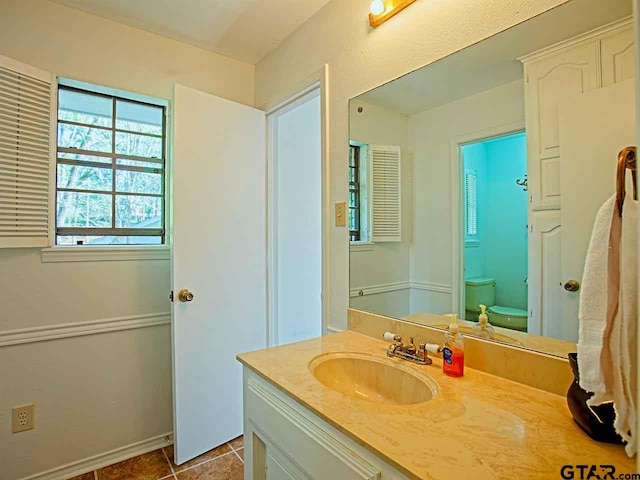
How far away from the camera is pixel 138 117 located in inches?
80.9

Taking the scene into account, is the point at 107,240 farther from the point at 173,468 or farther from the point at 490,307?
the point at 490,307

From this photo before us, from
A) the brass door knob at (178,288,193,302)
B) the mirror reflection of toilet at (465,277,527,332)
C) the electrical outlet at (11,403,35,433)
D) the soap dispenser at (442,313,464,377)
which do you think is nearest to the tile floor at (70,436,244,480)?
the electrical outlet at (11,403,35,433)

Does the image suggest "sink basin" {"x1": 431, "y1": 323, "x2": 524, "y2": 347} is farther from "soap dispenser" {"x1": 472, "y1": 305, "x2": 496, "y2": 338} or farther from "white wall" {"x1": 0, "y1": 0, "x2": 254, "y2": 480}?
"white wall" {"x1": 0, "y1": 0, "x2": 254, "y2": 480}

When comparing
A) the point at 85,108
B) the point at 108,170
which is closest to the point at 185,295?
the point at 108,170

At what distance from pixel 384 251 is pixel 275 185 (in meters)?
1.03

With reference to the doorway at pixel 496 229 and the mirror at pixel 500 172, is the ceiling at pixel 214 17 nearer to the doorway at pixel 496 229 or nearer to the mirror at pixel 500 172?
the mirror at pixel 500 172

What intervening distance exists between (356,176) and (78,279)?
→ 1537mm

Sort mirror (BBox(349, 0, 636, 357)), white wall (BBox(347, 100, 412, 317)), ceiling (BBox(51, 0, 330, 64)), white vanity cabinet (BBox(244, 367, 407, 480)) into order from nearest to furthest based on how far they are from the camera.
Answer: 1. white vanity cabinet (BBox(244, 367, 407, 480))
2. mirror (BBox(349, 0, 636, 357))
3. white wall (BBox(347, 100, 412, 317))
4. ceiling (BBox(51, 0, 330, 64))

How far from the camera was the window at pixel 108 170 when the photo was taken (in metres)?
1.83

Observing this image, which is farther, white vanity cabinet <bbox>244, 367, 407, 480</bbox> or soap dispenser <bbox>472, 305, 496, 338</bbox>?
soap dispenser <bbox>472, 305, 496, 338</bbox>

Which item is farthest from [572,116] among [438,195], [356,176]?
[356,176]

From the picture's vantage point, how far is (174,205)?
181cm

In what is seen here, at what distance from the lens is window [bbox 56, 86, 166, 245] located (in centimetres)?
183

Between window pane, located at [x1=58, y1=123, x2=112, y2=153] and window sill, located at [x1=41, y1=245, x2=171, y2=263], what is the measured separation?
56 centimetres
